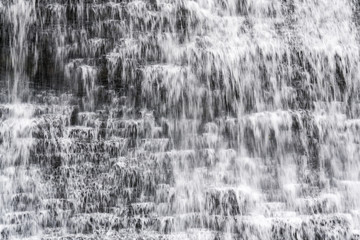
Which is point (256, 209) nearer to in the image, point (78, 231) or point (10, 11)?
point (78, 231)

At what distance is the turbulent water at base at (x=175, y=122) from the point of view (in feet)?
15.3

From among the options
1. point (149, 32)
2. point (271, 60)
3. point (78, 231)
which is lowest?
point (78, 231)

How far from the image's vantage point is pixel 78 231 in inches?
179

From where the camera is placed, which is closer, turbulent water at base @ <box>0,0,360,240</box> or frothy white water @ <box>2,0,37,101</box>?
turbulent water at base @ <box>0,0,360,240</box>

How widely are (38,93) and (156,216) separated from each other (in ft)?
6.43

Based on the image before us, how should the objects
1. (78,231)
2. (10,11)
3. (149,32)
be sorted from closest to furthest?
(78,231) < (10,11) < (149,32)

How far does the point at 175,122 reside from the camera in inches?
203

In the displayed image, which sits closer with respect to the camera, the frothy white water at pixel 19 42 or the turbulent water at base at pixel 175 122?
the turbulent water at base at pixel 175 122

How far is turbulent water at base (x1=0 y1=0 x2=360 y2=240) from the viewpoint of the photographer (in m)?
4.67

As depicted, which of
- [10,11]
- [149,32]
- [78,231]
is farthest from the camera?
[149,32]

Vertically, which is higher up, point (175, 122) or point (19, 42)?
point (19, 42)

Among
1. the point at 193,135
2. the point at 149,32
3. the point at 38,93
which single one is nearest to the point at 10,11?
the point at 38,93

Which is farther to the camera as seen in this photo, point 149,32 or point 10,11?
point 149,32

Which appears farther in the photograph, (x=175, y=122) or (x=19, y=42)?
(x=175, y=122)
